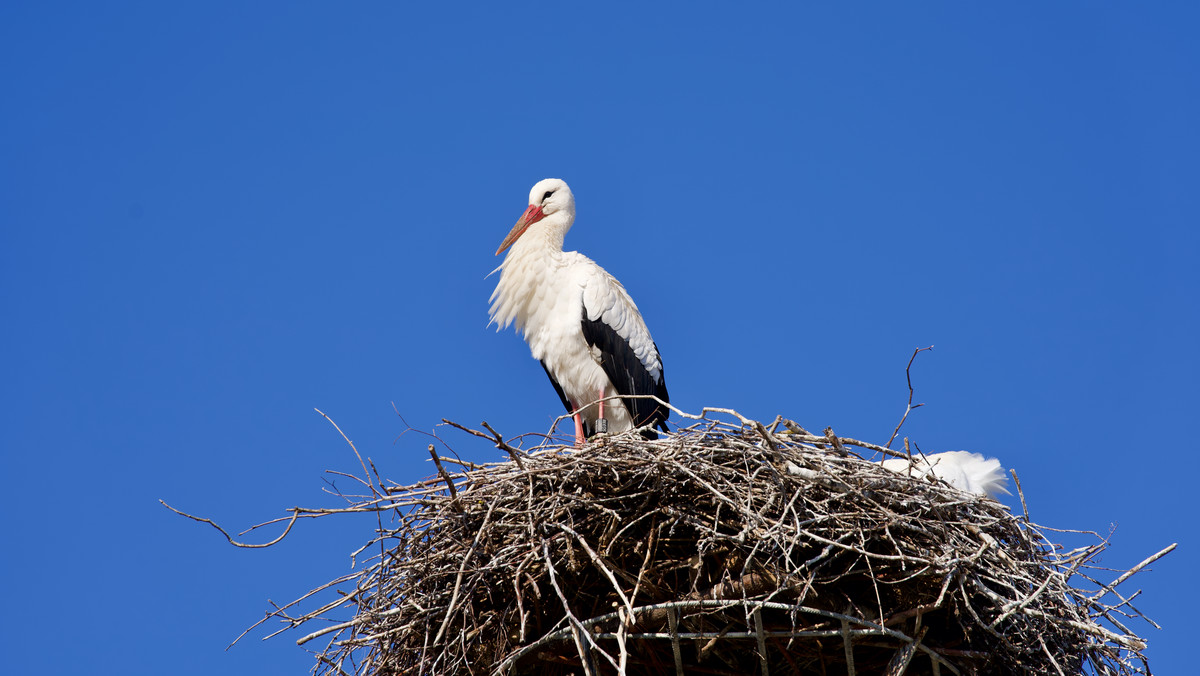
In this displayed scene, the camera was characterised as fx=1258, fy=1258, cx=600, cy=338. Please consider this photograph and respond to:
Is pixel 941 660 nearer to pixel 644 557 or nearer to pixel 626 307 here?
pixel 644 557

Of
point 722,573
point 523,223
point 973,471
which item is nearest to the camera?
point 722,573

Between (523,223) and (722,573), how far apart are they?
154 inches

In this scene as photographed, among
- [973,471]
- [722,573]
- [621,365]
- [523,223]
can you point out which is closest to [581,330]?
[621,365]

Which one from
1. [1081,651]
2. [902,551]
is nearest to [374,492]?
[902,551]

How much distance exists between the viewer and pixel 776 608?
12.8 ft

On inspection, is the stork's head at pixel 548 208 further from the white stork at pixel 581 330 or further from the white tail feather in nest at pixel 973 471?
the white tail feather in nest at pixel 973 471

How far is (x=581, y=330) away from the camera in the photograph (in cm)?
685

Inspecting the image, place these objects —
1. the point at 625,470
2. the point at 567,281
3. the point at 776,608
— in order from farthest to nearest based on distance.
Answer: the point at 567,281
the point at 625,470
the point at 776,608

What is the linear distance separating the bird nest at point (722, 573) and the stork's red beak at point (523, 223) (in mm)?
3308

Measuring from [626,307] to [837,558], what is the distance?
3.14 m

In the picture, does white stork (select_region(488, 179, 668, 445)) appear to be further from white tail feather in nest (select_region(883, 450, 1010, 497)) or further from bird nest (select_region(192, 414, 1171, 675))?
bird nest (select_region(192, 414, 1171, 675))

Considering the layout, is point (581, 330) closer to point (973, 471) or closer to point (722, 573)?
point (973, 471)

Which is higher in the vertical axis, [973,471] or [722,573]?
[973,471]

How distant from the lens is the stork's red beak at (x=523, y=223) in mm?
7477
